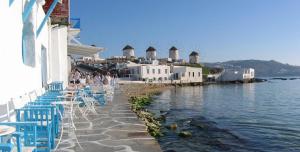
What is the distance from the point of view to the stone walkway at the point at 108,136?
688 cm

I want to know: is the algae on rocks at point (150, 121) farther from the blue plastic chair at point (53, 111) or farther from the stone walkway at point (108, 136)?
the blue plastic chair at point (53, 111)

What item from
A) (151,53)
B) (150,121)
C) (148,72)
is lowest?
(150,121)

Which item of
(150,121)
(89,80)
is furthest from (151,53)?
(150,121)

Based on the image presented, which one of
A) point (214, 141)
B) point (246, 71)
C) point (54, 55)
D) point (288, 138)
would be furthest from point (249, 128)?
point (246, 71)

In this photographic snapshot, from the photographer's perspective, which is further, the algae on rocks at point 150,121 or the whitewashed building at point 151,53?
the whitewashed building at point 151,53

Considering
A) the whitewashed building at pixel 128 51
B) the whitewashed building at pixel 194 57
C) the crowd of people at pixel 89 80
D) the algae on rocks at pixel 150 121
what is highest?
the whitewashed building at pixel 128 51

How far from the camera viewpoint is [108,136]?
26.3 feet

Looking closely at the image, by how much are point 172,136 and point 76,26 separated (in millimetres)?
12251

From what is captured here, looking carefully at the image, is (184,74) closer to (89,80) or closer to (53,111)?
(89,80)

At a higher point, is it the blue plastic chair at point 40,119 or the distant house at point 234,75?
the distant house at point 234,75

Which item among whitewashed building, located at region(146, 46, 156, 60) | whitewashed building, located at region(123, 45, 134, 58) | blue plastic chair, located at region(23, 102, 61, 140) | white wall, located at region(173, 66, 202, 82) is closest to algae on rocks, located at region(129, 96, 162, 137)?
blue plastic chair, located at region(23, 102, 61, 140)

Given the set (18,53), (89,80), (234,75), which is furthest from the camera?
(234,75)

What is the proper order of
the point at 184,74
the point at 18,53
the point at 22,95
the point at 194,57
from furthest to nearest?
the point at 194,57
the point at 184,74
the point at 22,95
the point at 18,53

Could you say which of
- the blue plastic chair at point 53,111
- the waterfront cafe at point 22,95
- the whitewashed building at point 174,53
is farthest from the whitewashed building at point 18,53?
the whitewashed building at point 174,53
